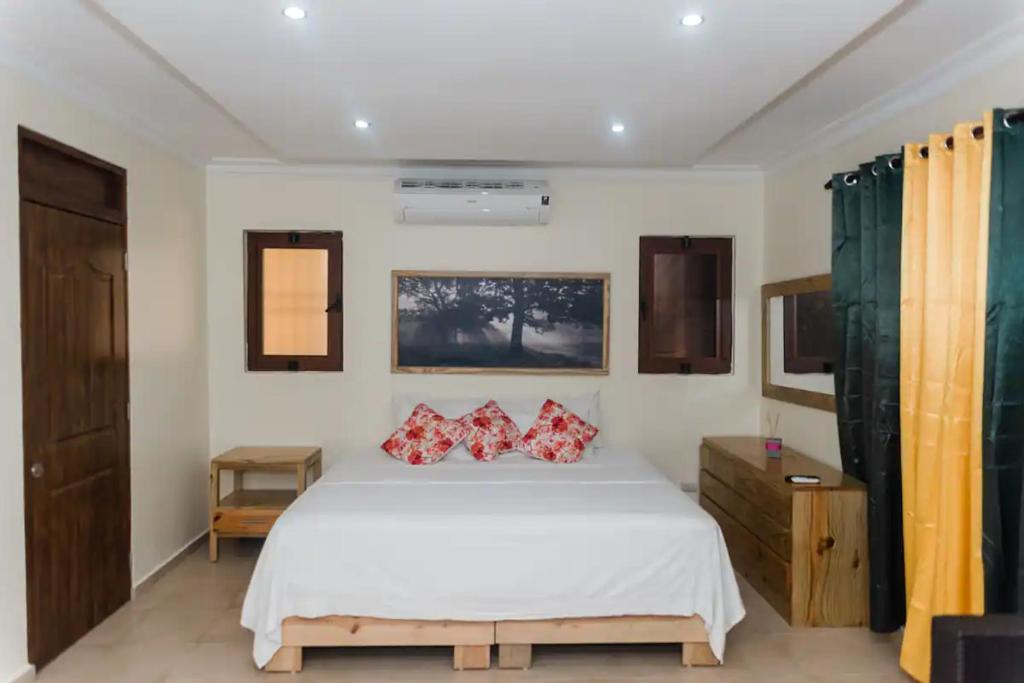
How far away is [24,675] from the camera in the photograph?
116 inches

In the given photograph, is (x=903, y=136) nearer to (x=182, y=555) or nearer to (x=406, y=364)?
(x=406, y=364)

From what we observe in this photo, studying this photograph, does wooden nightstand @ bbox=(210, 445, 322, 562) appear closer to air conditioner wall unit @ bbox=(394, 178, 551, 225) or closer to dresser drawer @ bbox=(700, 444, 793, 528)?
air conditioner wall unit @ bbox=(394, 178, 551, 225)

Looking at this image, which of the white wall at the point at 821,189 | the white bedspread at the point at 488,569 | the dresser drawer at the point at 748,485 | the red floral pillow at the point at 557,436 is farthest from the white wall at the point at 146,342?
the white wall at the point at 821,189

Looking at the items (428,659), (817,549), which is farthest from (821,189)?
(428,659)

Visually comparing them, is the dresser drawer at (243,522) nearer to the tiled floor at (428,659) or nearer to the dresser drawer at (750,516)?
the tiled floor at (428,659)

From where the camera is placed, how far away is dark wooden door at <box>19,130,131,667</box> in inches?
121

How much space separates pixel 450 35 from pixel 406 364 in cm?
275

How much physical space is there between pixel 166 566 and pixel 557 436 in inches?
93.1

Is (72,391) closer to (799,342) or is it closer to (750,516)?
(750,516)

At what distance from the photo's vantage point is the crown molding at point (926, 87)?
2.76 metres

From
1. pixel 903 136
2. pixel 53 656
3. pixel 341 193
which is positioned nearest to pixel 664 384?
pixel 903 136

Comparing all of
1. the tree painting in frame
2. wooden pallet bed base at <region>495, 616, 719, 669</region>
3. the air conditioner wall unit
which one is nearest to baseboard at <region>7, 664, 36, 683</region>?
wooden pallet bed base at <region>495, 616, 719, 669</region>

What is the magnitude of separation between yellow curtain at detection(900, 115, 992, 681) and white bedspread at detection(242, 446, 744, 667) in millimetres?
756

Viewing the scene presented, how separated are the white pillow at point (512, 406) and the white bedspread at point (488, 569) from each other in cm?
163
